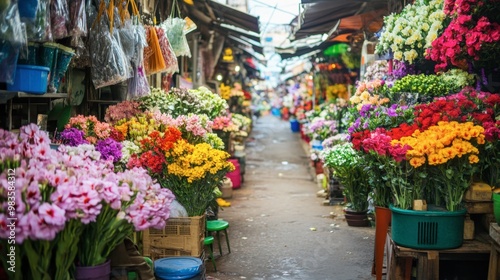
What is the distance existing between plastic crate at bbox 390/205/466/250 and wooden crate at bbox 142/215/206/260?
6.86 ft

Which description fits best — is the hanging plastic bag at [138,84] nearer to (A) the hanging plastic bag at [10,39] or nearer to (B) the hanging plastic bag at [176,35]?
(B) the hanging plastic bag at [176,35]

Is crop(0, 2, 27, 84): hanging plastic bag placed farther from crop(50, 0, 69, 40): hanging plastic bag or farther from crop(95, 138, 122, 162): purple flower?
crop(95, 138, 122, 162): purple flower

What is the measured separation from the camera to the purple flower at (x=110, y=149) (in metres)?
6.02

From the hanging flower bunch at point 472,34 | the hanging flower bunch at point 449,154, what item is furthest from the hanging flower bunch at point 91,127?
the hanging flower bunch at point 472,34

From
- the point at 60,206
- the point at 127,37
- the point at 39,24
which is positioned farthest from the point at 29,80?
the point at 127,37

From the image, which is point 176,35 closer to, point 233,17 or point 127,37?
point 127,37

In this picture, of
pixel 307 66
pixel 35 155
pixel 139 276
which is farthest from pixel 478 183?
pixel 307 66

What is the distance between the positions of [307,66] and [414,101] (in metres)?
24.3

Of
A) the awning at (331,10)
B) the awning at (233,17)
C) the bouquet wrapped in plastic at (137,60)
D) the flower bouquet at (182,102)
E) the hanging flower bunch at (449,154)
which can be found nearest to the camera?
the hanging flower bunch at (449,154)

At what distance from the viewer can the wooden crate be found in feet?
21.1

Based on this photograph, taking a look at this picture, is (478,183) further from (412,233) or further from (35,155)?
(35,155)

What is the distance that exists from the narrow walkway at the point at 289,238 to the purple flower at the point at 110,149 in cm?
215

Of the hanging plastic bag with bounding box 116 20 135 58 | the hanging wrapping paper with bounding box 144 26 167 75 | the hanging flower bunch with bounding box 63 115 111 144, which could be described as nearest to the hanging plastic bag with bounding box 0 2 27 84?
the hanging flower bunch with bounding box 63 115 111 144

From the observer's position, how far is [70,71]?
7.22 m
